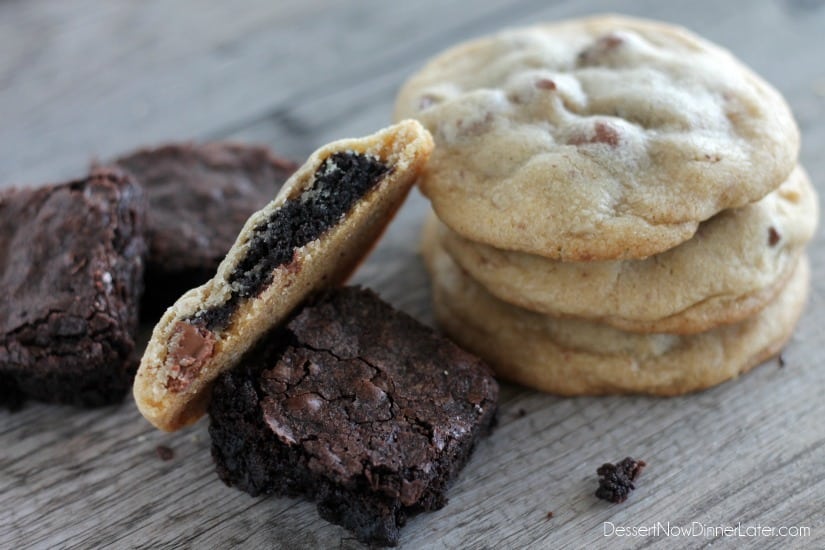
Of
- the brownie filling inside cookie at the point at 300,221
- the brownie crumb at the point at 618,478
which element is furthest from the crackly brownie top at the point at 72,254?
the brownie crumb at the point at 618,478

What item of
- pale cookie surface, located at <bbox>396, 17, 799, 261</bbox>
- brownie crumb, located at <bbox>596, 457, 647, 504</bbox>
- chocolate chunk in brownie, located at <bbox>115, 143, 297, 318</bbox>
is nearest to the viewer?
pale cookie surface, located at <bbox>396, 17, 799, 261</bbox>

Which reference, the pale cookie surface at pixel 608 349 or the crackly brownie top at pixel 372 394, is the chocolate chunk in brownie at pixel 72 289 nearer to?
the crackly brownie top at pixel 372 394

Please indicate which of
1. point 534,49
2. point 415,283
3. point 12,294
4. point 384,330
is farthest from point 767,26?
point 12,294

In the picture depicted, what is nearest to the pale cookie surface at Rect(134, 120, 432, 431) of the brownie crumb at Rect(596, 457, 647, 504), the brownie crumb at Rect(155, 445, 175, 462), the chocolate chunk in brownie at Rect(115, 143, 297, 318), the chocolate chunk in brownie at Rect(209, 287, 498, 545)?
the chocolate chunk in brownie at Rect(209, 287, 498, 545)

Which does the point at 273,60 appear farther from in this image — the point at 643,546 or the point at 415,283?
the point at 643,546

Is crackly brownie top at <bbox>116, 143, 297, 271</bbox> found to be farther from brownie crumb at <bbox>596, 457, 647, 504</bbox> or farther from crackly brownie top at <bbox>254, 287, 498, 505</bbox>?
brownie crumb at <bbox>596, 457, 647, 504</bbox>

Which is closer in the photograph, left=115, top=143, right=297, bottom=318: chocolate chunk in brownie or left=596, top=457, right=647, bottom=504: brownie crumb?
left=596, top=457, right=647, bottom=504: brownie crumb

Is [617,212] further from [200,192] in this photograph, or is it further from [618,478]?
[200,192]

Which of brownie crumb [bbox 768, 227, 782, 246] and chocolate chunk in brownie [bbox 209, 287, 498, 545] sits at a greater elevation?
brownie crumb [bbox 768, 227, 782, 246]
